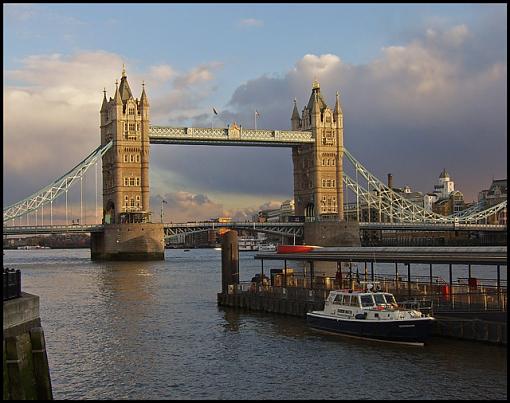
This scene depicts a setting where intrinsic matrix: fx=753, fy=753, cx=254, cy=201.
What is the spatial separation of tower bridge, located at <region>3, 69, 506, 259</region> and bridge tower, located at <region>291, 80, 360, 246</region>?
19 centimetres

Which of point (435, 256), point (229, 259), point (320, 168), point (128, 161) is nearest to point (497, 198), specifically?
point (320, 168)

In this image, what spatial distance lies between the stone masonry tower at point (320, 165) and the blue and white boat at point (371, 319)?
107643 millimetres

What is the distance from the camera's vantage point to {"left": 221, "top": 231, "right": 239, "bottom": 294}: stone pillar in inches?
1970

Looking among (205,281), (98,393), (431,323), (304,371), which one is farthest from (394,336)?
(205,281)

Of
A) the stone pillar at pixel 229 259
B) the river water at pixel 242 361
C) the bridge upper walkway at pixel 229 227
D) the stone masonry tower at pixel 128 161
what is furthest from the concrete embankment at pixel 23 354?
the stone masonry tower at pixel 128 161

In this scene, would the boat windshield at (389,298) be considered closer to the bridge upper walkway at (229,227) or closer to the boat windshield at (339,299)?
the boat windshield at (339,299)

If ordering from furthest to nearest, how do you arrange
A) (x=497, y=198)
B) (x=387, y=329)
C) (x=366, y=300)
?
(x=497, y=198) < (x=366, y=300) < (x=387, y=329)

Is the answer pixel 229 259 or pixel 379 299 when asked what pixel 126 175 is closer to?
pixel 229 259

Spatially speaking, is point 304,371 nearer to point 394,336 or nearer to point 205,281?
point 394,336

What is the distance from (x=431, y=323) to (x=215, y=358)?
9731 millimetres

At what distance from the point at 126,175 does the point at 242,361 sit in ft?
327

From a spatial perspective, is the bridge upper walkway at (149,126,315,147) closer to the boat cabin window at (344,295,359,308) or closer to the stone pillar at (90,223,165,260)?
the stone pillar at (90,223,165,260)

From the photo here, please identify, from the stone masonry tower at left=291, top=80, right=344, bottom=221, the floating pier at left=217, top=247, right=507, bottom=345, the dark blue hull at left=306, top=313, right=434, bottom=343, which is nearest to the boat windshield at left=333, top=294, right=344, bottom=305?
the dark blue hull at left=306, top=313, right=434, bottom=343

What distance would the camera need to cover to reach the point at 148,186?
129 metres
